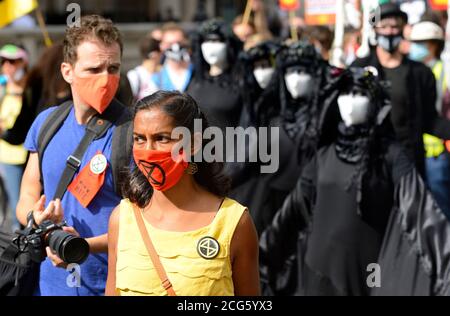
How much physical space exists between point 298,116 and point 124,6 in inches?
927

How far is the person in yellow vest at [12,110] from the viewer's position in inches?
359

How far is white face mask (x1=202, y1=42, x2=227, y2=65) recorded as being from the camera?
9.60 meters

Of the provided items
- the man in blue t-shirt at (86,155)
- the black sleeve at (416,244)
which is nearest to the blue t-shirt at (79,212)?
the man in blue t-shirt at (86,155)

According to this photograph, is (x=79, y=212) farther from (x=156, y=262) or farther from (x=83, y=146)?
(x=156, y=262)

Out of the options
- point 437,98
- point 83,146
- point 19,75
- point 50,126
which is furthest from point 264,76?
point 83,146

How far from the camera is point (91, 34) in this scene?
445 cm

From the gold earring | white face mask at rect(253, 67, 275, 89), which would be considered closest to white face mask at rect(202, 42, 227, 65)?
white face mask at rect(253, 67, 275, 89)

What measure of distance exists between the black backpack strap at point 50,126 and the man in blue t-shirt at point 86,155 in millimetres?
17

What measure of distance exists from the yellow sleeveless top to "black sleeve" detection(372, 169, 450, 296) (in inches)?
125

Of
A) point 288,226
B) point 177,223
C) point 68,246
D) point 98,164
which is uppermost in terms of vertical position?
point 98,164

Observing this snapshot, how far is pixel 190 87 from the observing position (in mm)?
9758

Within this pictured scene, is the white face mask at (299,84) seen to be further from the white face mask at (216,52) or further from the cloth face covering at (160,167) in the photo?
the cloth face covering at (160,167)

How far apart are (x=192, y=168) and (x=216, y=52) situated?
5918 millimetres

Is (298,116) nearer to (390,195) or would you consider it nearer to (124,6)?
(390,195)
